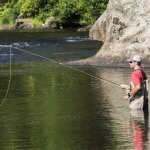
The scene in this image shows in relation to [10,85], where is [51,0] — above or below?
above

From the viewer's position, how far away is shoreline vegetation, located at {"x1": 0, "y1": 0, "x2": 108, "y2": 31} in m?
68.4

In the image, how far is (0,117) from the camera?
18359 millimetres

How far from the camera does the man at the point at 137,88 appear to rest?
17.9 metres

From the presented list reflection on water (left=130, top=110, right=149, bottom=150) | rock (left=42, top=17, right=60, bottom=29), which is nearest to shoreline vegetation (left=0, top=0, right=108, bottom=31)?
rock (left=42, top=17, right=60, bottom=29)

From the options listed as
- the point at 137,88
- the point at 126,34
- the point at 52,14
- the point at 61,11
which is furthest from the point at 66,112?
the point at 52,14

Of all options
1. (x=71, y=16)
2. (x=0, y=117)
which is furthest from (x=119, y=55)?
(x=71, y=16)

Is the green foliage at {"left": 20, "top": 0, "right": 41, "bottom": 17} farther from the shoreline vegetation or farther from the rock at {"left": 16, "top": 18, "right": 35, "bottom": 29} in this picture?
the rock at {"left": 16, "top": 18, "right": 35, "bottom": 29}

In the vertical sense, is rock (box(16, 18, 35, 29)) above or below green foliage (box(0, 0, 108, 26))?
below

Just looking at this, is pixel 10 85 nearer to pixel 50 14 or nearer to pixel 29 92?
pixel 29 92

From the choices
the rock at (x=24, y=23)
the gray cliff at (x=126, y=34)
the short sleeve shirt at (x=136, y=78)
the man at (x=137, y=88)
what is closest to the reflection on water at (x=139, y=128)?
the man at (x=137, y=88)

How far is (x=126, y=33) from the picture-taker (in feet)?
105

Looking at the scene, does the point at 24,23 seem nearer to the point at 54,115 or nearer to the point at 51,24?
the point at 51,24

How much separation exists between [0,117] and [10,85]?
703cm

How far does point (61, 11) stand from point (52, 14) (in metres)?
1.98
